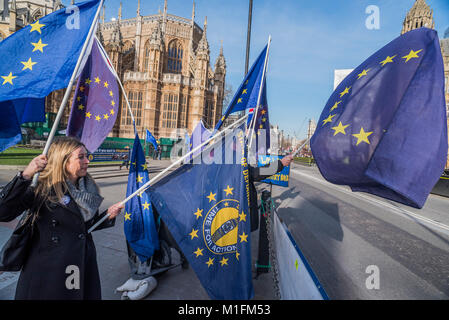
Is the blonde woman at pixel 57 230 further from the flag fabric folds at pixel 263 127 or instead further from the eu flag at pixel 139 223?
the flag fabric folds at pixel 263 127

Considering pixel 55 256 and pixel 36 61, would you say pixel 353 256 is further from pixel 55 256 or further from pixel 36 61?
pixel 36 61

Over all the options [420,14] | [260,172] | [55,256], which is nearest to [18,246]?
[55,256]

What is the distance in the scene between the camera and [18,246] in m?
1.67

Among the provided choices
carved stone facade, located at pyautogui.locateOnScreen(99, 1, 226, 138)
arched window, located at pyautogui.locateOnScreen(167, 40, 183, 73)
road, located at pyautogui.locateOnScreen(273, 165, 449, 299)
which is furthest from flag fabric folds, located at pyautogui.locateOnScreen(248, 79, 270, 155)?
arched window, located at pyautogui.locateOnScreen(167, 40, 183, 73)

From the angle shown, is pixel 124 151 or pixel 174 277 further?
pixel 124 151

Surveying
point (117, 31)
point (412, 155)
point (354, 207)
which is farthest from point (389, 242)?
point (117, 31)

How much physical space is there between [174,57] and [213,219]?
4319cm

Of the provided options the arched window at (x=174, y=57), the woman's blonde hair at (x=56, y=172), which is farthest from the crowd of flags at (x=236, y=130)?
the arched window at (x=174, y=57)

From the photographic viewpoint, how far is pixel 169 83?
3500 cm

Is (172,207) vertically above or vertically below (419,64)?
below

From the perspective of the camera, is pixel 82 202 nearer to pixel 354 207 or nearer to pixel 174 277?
pixel 174 277

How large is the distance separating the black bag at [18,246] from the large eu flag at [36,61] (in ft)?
2.91

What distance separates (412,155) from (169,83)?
36.4 m

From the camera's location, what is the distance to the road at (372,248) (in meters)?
3.70
